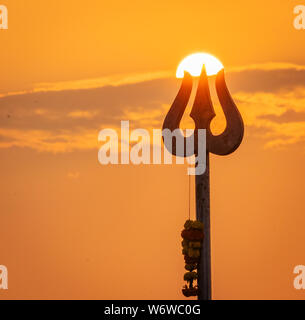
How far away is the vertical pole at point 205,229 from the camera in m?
13.7

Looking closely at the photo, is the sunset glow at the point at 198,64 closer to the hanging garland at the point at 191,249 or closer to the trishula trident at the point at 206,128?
the trishula trident at the point at 206,128

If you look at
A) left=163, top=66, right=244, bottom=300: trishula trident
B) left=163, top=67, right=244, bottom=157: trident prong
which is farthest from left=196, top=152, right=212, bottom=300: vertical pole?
left=163, top=67, right=244, bottom=157: trident prong

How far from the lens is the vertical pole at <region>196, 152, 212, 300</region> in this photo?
13.7m

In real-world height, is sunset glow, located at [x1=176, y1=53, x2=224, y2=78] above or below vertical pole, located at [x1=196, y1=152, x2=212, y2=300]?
above

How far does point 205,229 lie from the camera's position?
1373cm

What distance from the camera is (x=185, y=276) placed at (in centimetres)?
1358

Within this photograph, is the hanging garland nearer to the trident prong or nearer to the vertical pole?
the vertical pole

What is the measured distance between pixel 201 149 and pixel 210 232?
1.80 meters

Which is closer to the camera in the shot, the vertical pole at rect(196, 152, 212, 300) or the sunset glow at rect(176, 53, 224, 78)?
the vertical pole at rect(196, 152, 212, 300)

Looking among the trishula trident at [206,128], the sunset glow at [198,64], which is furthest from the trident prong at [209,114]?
the sunset glow at [198,64]

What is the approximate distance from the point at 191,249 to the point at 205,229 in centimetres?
56

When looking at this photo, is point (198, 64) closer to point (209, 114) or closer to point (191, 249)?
point (209, 114)

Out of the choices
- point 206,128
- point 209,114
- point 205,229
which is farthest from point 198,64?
point 205,229
